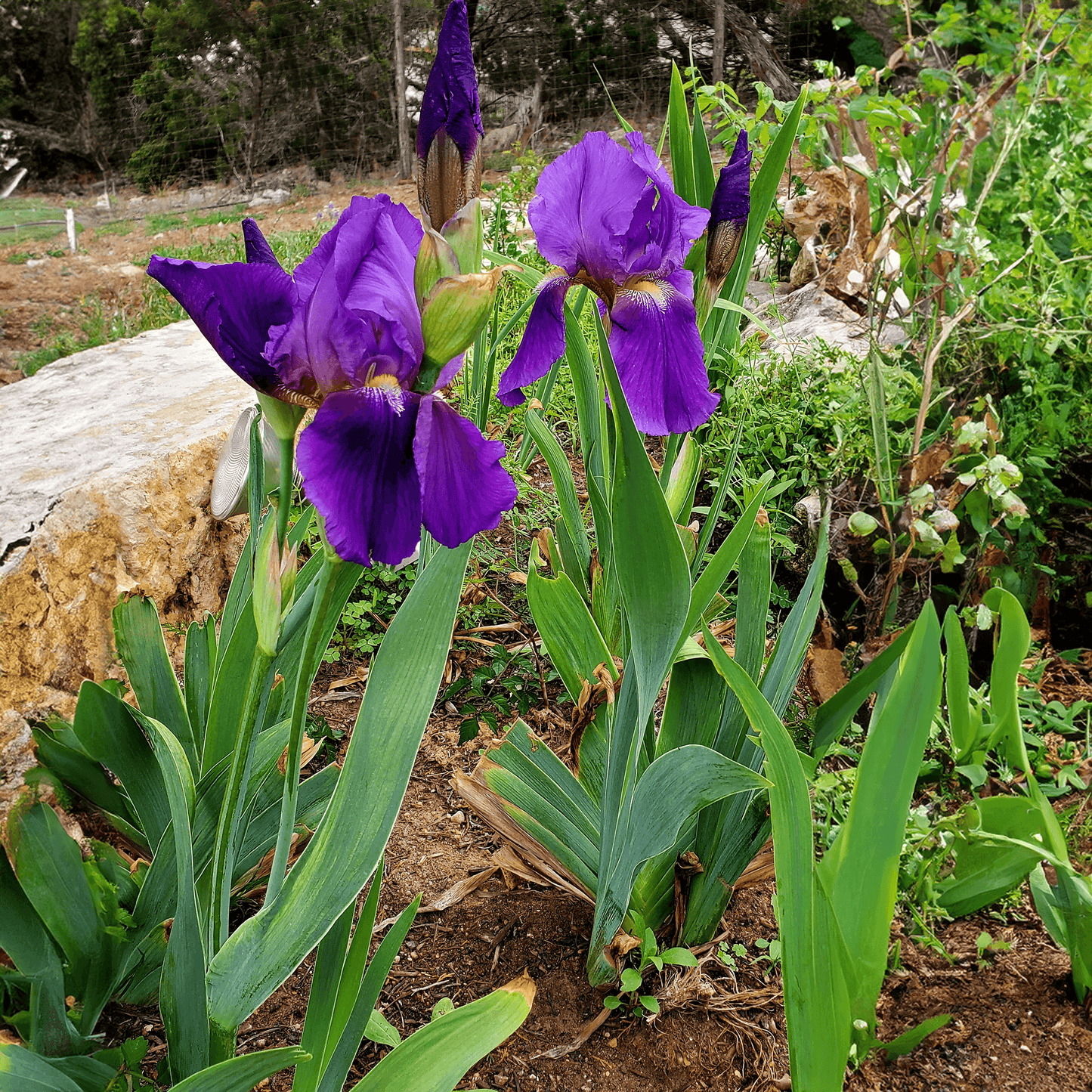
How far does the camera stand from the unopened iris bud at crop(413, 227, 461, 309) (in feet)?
1.91

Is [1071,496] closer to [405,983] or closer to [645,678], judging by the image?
[645,678]

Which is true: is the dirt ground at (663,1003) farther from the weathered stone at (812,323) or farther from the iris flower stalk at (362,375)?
the weathered stone at (812,323)

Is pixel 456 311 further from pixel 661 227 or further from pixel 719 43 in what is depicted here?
pixel 719 43

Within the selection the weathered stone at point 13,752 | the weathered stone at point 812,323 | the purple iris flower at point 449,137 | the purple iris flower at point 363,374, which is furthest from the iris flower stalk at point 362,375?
the weathered stone at point 812,323

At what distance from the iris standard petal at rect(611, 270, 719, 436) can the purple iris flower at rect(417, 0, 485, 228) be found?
0.21 m

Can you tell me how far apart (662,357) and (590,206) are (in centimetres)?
18

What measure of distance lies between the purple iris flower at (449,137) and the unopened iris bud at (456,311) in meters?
0.31

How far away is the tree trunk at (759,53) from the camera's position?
7160mm

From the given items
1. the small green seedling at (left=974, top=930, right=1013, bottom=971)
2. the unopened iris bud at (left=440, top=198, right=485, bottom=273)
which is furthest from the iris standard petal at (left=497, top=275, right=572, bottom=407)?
the small green seedling at (left=974, top=930, right=1013, bottom=971)

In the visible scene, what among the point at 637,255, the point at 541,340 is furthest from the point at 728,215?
the point at 541,340

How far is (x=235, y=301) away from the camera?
61 centimetres

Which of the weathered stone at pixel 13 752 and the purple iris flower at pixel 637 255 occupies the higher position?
the purple iris flower at pixel 637 255

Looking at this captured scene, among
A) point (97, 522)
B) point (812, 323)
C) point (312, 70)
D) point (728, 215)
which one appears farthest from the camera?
point (312, 70)

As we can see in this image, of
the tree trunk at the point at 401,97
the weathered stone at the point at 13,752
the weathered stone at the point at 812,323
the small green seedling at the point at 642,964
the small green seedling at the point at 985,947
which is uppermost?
the tree trunk at the point at 401,97
